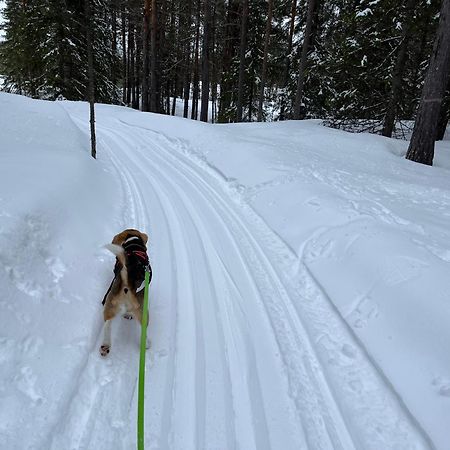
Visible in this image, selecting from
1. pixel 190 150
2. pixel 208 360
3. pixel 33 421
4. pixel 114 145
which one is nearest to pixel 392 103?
pixel 190 150

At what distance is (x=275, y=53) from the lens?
25.1 metres

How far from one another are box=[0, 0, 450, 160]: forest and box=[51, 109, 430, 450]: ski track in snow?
826 cm

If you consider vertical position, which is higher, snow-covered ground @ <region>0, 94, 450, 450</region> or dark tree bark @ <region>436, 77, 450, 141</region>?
dark tree bark @ <region>436, 77, 450, 141</region>

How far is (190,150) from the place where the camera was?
489 inches

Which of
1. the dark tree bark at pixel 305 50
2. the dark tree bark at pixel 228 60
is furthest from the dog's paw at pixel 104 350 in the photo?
the dark tree bark at pixel 228 60

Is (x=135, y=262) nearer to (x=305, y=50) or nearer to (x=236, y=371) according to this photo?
(x=236, y=371)

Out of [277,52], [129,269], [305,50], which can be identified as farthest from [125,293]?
[277,52]

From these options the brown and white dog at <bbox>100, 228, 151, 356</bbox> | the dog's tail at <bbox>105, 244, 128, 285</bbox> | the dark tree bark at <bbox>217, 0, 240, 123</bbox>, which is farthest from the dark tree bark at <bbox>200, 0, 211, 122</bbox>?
the dog's tail at <bbox>105, 244, 128, 285</bbox>

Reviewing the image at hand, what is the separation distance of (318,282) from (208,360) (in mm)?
2249

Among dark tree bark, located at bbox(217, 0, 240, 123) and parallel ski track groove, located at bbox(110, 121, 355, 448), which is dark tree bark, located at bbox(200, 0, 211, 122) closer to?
dark tree bark, located at bbox(217, 0, 240, 123)

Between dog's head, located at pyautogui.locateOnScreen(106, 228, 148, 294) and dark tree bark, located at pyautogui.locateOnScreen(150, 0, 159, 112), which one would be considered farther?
dark tree bark, located at pyautogui.locateOnScreen(150, 0, 159, 112)

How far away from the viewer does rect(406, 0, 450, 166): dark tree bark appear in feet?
30.8

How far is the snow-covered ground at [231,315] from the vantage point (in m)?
2.75

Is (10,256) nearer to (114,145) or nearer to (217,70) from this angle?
(114,145)
